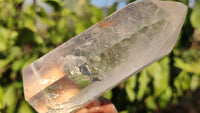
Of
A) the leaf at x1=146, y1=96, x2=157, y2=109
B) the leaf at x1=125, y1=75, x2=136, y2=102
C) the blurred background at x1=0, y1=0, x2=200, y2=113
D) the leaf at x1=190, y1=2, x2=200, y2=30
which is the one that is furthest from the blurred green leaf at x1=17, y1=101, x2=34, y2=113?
the leaf at x1=190, y1=2, x2=200, y2=30

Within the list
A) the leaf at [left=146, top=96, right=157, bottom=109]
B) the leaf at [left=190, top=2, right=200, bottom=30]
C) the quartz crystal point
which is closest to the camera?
the quartz crystal point

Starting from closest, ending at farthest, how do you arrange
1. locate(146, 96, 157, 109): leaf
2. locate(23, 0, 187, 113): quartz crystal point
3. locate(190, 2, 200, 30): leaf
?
locate(23, 0, 187, 113): quartz crystal point < locate(190, 2, 200, 30): leaf < locate(146, 96, 157, 109): leaf

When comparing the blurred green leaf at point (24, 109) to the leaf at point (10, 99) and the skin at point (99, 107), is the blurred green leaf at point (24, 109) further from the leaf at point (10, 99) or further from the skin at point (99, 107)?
the skin at point (99, 107)

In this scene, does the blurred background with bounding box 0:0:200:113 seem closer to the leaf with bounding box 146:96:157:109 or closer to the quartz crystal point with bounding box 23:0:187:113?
the leaf with bounding box 146:96:157:109

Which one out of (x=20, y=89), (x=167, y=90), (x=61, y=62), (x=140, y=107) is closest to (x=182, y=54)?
(x=167, y=90)

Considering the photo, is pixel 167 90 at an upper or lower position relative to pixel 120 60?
lower

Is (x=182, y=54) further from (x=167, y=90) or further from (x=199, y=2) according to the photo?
(x=199, y=2)

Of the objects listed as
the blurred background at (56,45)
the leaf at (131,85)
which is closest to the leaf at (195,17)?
the blurred background at (56,45)

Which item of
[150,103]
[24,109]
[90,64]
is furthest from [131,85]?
[90,64]
